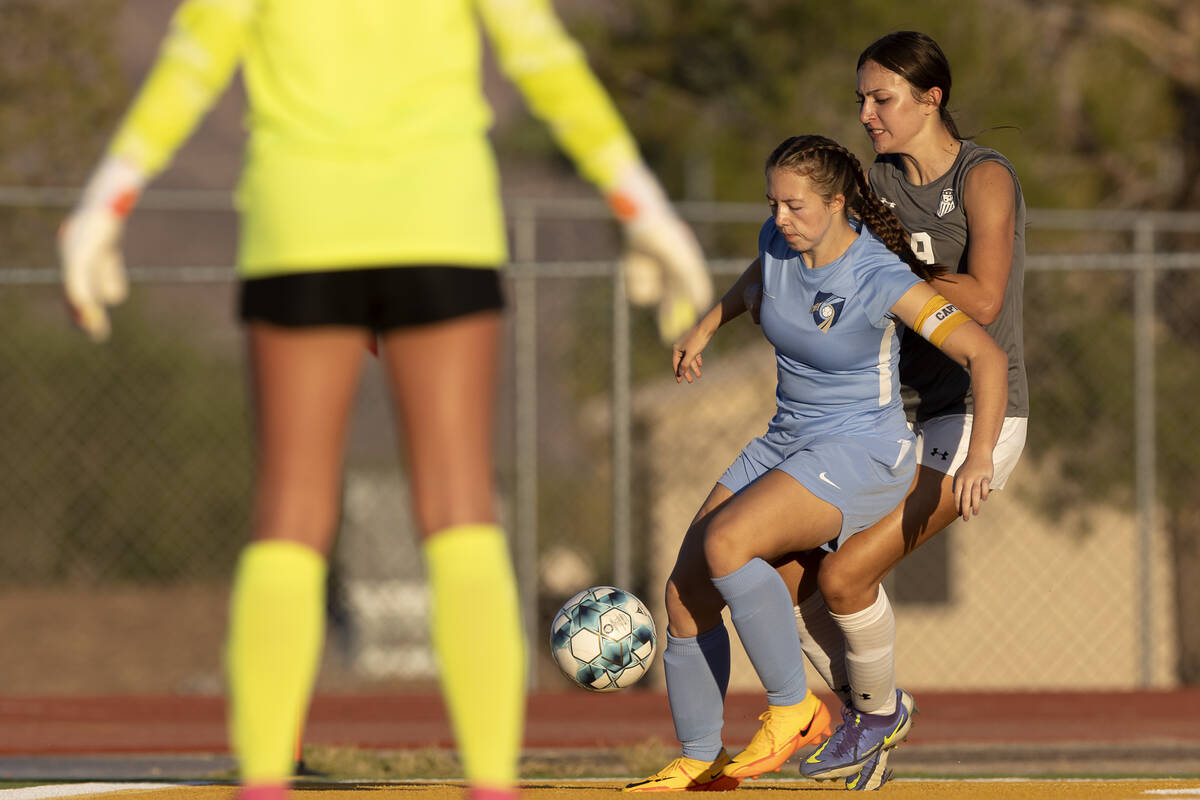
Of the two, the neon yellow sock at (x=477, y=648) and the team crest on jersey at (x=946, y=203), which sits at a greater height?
the team crest on jersey at (x=946, y=203)

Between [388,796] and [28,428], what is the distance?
15011mm

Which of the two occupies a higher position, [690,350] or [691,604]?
[690,350]

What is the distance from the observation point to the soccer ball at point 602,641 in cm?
513

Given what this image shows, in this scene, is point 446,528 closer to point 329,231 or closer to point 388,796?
point 329,231

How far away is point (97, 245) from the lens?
285 centimetres

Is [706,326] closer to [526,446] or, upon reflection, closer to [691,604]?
[691,604]

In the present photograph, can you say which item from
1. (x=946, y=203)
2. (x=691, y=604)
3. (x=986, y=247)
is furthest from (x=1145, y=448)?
(x=691, y=604)

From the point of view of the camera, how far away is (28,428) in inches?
725

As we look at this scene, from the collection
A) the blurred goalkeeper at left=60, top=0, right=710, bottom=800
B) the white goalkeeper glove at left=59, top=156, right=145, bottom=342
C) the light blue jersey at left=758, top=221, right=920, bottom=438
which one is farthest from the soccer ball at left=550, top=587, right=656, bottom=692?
the white goalkeeper glove at left=59, top=156, right=145, bottom=342

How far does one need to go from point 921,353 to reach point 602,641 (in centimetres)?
121

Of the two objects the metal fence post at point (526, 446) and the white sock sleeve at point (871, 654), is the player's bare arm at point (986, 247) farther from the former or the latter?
the metal fence post at point (526, 446)

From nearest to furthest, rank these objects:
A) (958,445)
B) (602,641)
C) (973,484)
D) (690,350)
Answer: (973,484), (958,445), (690,350), (602,641)

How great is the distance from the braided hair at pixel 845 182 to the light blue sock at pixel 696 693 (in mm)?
1113

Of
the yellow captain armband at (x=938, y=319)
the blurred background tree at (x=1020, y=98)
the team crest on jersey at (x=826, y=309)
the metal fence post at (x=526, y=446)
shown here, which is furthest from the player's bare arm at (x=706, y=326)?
the blurred background tree at (x=1020, y=98)
